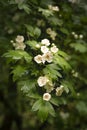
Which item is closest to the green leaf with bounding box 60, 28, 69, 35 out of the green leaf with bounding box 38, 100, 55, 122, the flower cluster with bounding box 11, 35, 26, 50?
the flower cluster with bounding box 11, 35, 26, 50

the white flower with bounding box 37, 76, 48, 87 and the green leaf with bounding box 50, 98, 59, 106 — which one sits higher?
the white flower with bounding box 37, 76, 48, 87

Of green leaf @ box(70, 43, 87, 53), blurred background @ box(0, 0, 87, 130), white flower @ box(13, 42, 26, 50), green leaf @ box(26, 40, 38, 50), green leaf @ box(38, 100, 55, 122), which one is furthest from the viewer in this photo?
green leaf @ box(70, 43, 87, 53)

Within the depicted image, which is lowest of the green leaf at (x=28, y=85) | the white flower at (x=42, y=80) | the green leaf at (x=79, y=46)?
the green leaf at (x=79, y=46)

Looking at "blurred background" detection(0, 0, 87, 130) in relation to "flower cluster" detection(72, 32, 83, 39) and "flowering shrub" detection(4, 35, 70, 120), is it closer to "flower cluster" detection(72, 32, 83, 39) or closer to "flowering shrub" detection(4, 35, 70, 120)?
"flower cluster" detection(72, 32, 83, 39)

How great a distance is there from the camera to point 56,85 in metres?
2.27

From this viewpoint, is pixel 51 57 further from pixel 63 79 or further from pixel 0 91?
pixel 0 91

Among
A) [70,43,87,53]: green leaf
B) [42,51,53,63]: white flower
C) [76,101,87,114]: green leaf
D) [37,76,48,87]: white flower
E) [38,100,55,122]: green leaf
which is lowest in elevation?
[76,101,87,114]: green leaf

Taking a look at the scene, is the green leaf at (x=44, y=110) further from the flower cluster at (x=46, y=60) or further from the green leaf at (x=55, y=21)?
the green leaf at (x=55, y=21)

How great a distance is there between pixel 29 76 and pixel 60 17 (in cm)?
90

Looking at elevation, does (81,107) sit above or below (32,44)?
below

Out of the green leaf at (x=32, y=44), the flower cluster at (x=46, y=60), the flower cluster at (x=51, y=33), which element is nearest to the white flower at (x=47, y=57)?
the flower cluster at (x=46, y=60)

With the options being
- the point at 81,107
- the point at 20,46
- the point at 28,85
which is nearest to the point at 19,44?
the point at 20,46

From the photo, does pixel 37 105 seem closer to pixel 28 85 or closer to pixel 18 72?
pixel 28 85

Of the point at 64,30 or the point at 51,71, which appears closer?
the point at 51,71
